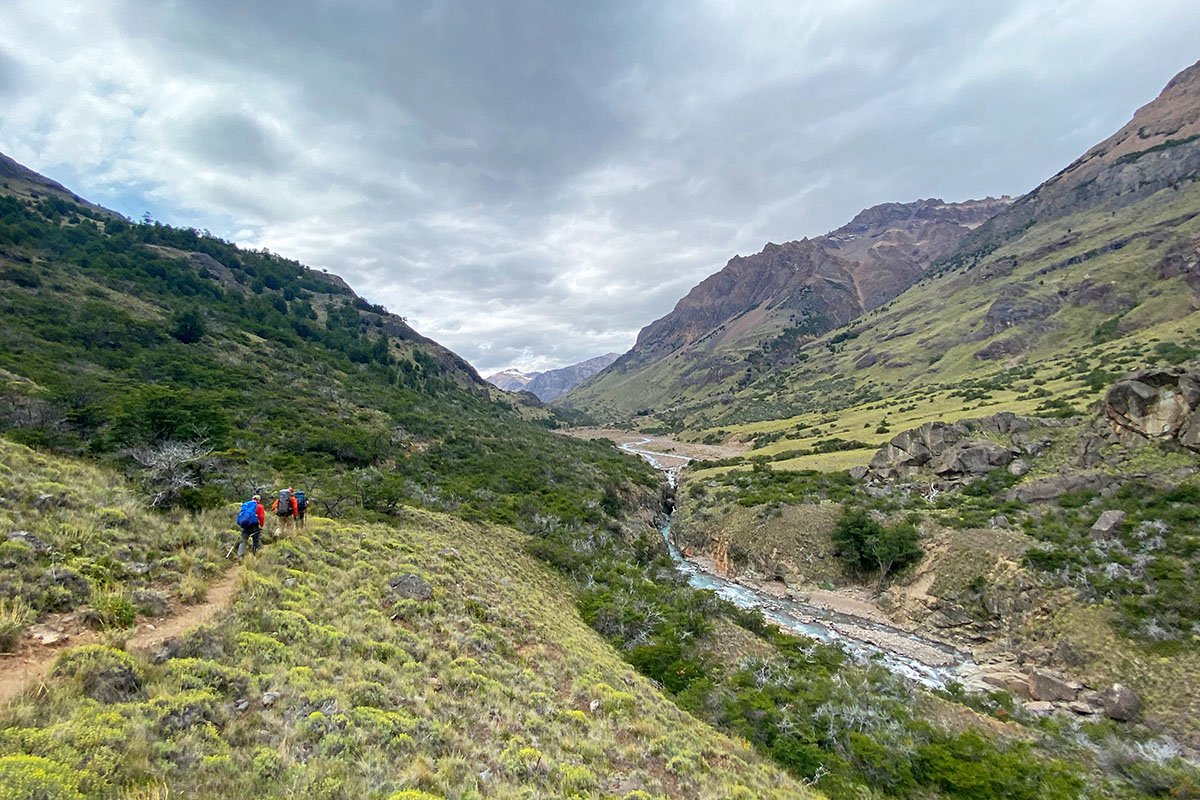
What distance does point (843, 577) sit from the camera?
3002 cm

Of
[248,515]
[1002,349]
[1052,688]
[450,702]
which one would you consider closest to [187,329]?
[248,515]

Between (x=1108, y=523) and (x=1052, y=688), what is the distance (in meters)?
10.5

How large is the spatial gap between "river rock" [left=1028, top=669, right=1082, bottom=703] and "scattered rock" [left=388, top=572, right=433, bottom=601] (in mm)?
22967

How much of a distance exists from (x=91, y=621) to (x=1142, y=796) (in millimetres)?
23835

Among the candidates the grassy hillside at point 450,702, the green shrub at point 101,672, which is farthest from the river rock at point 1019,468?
the green shrub at point 101,672

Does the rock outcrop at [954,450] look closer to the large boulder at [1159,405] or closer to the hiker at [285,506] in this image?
the large boulder at [1159,405]

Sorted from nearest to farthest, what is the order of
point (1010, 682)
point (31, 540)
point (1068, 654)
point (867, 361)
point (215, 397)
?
point (31, 540) → point (1010, 682) → point (1068, 654) → point (215, 397) → point (867, 361)

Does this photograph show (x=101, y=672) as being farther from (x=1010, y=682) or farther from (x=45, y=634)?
(x=1010, y=682)

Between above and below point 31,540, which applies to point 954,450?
below

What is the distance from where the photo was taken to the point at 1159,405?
84.1 feet

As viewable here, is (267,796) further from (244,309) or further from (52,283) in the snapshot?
(244,309)

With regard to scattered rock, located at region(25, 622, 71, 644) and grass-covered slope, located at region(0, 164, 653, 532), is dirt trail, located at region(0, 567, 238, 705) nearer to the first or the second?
scattered rock, located at region(25, 622, 71, 644)

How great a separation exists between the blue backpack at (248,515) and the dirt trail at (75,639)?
2028 mm

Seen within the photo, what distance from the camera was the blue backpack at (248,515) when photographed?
1275cm
